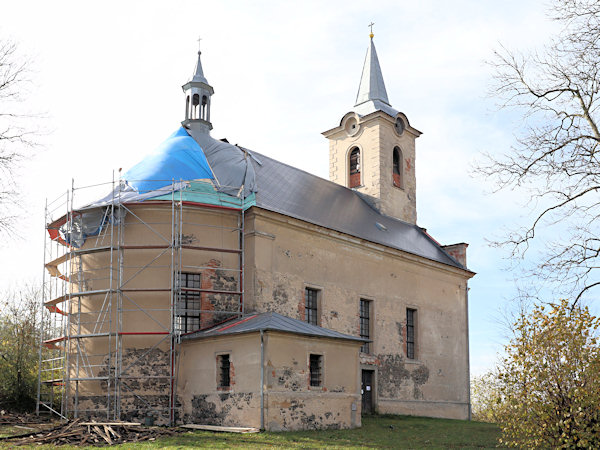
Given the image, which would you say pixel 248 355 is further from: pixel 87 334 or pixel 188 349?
pixel 87 334

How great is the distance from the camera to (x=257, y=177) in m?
24.8

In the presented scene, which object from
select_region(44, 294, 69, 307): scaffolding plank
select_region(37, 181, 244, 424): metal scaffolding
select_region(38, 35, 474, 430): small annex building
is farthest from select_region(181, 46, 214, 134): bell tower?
select_region(44, 294, 69, 307): scaffolding plank

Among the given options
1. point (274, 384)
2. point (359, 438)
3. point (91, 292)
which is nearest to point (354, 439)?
point (359, 438)

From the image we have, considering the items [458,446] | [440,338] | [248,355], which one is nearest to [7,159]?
[248,355]

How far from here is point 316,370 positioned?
19.3 m

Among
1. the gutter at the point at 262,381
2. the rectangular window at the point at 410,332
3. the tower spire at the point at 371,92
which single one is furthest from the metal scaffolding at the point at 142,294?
the tower spire at the point at 371,92

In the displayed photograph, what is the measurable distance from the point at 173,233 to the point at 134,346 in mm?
3766

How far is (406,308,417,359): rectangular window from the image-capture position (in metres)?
28.3

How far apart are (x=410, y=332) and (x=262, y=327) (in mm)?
12499

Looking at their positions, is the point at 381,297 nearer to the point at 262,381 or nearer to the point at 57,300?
the point at 262,381

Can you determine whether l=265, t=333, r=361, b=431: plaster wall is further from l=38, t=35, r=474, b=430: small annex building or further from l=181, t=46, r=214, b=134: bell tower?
l=181, t=46, r=214, b=134: bell tower

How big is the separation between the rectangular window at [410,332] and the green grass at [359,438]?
6.39 meters

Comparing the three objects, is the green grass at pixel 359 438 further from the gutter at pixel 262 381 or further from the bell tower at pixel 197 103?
the bell tower at pixel 197 103

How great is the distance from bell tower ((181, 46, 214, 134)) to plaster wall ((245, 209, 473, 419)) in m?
6.86
